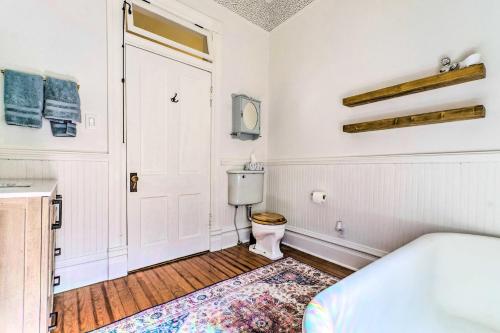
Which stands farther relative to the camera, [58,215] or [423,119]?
[423,119]

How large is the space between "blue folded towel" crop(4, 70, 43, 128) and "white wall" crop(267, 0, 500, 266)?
2.27 metres

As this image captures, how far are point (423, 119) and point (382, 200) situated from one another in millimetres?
708

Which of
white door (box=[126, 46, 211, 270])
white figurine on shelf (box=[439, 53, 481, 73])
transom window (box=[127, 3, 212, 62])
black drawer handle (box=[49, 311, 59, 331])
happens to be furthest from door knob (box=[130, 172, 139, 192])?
white figurine on shelf (box=[439, 53, 481, 73])

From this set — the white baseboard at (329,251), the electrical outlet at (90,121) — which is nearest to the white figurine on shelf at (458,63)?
the white baseboard at (329,251)

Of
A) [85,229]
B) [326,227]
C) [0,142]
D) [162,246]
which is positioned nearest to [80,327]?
[85,229]

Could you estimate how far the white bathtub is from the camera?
2.88 ft

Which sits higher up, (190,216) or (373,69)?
(373,69)

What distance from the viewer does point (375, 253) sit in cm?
200

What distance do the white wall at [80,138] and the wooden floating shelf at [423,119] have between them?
2113mm

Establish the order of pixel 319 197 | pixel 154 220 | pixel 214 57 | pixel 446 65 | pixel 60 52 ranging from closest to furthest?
1. pixel 446 65
2. pixel 60 52
3. pixel 154 220
4. pixel 319 197
5. pixel 214 57

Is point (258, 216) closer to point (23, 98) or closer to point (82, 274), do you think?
point (82, 274)

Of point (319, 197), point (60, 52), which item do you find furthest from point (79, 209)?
point (319, 197)

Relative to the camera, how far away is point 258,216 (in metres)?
2.45

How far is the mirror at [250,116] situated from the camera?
2.71 metres
